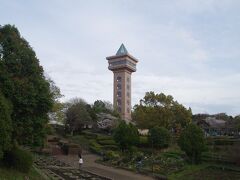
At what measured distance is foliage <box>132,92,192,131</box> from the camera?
48344 mm

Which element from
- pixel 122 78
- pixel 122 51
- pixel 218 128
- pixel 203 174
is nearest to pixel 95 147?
pixel 203 174

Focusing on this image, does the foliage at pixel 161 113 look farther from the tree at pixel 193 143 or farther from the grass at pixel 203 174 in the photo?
the grass at pixel 203 174

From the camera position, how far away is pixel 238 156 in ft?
87.2

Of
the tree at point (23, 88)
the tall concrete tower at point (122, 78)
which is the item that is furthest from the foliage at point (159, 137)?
the tall concrete tower at point (122, 78)

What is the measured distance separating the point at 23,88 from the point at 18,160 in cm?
402

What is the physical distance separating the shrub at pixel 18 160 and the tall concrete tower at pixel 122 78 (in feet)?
276

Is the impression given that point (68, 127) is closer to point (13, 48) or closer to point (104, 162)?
point (104, 162)

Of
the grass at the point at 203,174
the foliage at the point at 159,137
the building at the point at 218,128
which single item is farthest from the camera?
the building at the point at 218,128

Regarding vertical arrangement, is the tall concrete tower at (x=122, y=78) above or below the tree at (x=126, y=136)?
above

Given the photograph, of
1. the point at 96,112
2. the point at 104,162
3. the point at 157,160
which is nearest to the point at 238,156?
the point at 157,160

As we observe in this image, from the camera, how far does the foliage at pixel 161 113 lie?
48.3m

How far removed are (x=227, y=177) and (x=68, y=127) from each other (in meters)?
37.9

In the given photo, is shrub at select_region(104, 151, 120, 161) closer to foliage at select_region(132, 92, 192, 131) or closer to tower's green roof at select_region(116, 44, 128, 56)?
foliage at select_region(132, 92, 192, 131)

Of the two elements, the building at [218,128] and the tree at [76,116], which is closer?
the building at [218,128]
